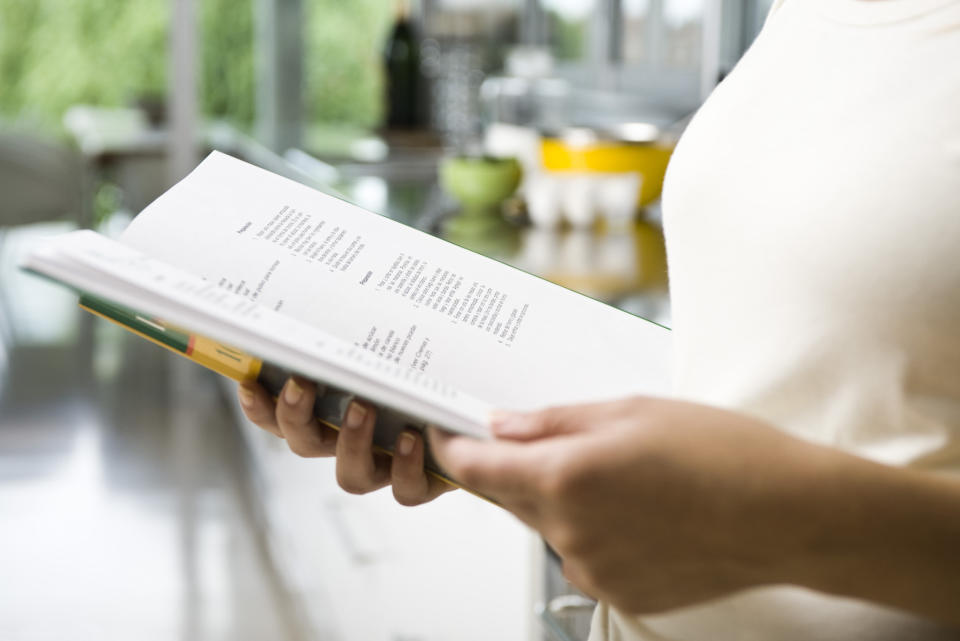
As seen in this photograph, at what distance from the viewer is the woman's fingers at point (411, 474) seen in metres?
0.58

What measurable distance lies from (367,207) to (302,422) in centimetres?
92

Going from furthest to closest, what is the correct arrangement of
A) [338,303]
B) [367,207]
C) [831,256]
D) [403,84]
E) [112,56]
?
[112,56], [403,84], [367,207], [338,303], [831,256]

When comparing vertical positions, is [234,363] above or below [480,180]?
above

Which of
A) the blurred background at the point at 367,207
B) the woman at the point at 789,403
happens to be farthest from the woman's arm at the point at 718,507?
the blurred background at the point at 367,207

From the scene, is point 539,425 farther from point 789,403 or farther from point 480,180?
point 480,180

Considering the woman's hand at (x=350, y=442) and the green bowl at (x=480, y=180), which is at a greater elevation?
the woman's hand at (x=350, y=442)

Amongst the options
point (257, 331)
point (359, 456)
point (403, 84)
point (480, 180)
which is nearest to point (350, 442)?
point (359, 456)

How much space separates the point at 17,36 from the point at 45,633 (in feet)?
18.9

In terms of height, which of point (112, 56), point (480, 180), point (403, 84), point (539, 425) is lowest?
point (112, 56)

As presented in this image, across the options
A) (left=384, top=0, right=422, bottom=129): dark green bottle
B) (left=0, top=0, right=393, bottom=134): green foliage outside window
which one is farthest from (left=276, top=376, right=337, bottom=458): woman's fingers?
(left=0, top=0, right=393, bottom=134): green foliage outside window

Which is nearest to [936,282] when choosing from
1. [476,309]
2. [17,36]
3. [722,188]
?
[722,188]

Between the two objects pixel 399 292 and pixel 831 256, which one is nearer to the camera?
pixel 831 256

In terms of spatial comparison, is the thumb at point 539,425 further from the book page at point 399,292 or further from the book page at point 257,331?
the book page at point 399,292

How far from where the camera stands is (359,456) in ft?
1.92
